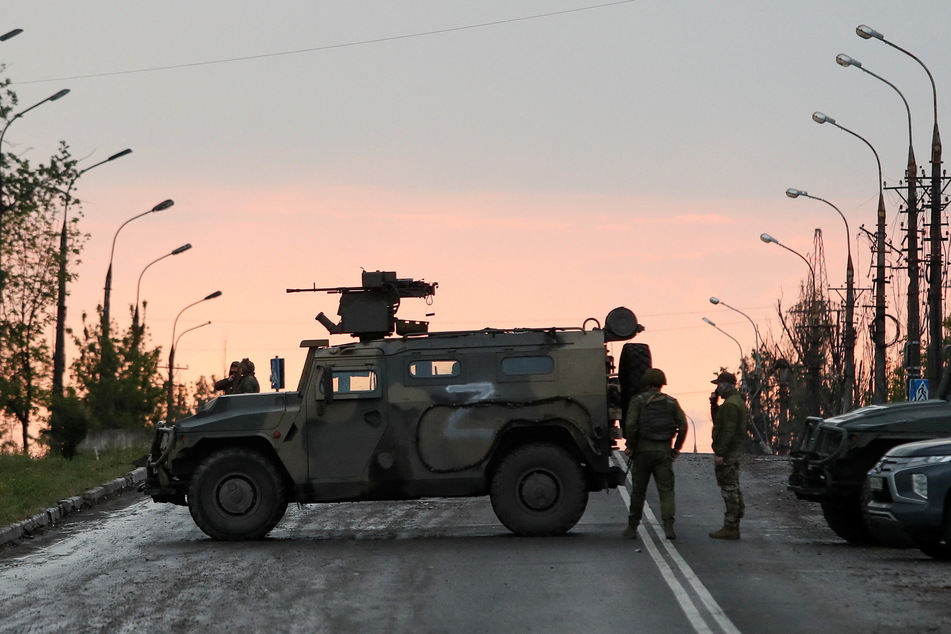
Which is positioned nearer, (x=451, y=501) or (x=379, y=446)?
(x=379, y=446)

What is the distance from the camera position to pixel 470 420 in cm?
1819

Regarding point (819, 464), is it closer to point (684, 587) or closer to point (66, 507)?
point (684, 587)

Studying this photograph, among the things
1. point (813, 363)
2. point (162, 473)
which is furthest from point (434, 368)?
point (813, 363)

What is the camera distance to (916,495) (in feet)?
50.4

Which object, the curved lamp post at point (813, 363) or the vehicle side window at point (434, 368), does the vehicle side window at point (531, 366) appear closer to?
the vehicle side window at point (434, 368)

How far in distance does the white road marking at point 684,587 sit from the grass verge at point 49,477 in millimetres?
8009

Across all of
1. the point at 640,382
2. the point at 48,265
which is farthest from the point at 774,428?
the point at 640,382

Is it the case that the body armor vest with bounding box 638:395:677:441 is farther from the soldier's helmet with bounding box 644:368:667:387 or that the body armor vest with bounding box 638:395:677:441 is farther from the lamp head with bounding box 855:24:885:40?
the lamp head with bounding box 855:24:885:40

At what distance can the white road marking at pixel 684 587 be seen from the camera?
11105 mm

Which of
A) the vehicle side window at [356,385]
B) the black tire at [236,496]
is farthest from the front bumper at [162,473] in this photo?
the vehicle side window at [356,385]

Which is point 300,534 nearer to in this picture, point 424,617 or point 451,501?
point 451,501

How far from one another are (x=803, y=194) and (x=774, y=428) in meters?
105

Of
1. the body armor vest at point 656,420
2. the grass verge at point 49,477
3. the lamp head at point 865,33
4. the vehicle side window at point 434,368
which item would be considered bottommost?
the grass verge at point 49,477

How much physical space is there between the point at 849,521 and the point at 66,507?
11254 millimetres
